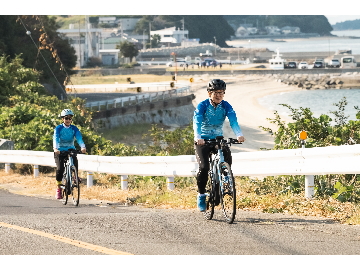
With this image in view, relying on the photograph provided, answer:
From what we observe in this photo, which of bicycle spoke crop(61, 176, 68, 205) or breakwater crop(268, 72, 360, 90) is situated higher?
bicycle spoke crop(61, 176, 68, 205)

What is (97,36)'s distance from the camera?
15762cm

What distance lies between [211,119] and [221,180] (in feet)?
2.63

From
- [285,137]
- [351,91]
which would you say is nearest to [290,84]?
[351,91]

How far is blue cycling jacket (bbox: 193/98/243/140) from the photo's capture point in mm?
8992

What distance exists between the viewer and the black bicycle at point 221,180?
883cm

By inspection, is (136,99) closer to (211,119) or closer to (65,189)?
(65,189)

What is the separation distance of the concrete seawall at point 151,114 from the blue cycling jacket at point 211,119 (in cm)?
4800

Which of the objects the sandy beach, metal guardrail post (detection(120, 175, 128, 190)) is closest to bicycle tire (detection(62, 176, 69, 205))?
metal guardrail post (detection(120, 175, 128, 190))

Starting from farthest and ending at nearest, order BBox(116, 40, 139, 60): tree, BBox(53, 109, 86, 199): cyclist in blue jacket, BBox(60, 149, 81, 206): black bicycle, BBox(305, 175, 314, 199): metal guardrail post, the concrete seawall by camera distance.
A: BBox(116, 40, 139, 60): tree → the concrete seawall → BBox(60, 149, 81, 206): black bicycle → BBox(53, 109, 86, 199): cyclist in blue jacket → BBox(305, 175, 314, 199): metal guardrail post

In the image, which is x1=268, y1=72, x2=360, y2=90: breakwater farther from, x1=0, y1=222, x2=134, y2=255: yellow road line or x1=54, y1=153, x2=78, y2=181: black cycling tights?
x1=0, y1=222, x2=134, y2=255: yellow road line

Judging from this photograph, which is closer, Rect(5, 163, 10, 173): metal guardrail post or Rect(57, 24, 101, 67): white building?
Rect(5, 163, 10, 173): metal guardrail post

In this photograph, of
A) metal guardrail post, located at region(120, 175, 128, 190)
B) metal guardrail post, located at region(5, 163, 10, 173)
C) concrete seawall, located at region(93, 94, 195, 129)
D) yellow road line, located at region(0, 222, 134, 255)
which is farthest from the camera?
concrete seawall, located at region(93, 94, 195, 129)

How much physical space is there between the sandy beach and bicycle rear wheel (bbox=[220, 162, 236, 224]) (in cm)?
4213

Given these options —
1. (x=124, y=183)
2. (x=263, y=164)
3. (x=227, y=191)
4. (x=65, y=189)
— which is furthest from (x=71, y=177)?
(x=227, y=191)
